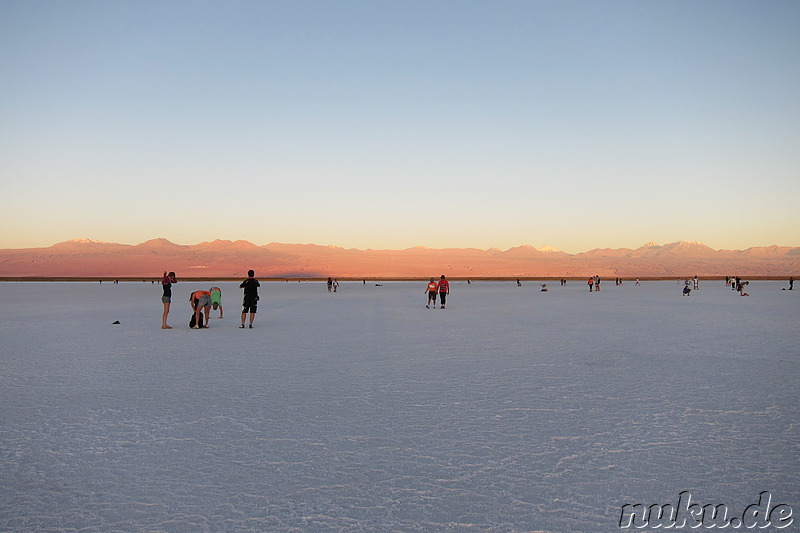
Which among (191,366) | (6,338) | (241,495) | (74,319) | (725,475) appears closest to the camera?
(241,495)

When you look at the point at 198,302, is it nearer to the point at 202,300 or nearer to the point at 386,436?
the point at 202,300

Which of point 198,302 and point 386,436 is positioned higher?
point 198,302

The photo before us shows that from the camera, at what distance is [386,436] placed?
19.1 feet

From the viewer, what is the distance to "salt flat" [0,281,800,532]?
4082mm

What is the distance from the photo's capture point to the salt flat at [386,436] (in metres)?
4.08

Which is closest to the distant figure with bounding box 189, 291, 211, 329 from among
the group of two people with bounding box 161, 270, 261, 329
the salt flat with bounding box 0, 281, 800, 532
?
the group of two people with bounding box 161, 270, 261, 329

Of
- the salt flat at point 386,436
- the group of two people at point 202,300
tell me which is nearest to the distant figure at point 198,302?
the group of two people at point 202,300

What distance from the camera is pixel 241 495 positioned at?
4.29 metres

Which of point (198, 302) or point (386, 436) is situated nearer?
point (386, 436)

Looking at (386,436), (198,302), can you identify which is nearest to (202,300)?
(198,302)

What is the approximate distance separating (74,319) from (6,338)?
6863 mm

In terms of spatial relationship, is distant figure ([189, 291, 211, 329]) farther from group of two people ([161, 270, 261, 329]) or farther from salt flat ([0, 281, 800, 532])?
salt flat ([0, 281, 800, 532])

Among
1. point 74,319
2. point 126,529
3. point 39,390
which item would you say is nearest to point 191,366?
point 39,390

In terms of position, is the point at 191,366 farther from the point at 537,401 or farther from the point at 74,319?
the point at 74,319
